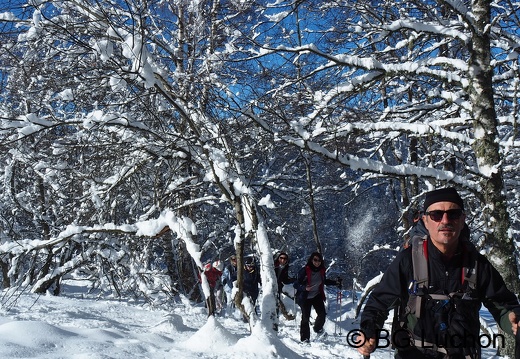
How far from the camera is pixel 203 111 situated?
221 inches

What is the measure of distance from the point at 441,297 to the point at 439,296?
0.04ft

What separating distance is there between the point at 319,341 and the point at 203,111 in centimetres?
402

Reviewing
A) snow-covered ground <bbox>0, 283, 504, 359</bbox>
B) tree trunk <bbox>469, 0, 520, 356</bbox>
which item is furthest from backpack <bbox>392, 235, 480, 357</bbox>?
tree trunk <bbox>469, 0, 520, 356</bbox>

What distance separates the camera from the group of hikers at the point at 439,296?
2.65 m

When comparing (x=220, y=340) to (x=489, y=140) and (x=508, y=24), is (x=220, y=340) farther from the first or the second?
(x=508, y=24)

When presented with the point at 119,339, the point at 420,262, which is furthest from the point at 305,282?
the point at 420,262

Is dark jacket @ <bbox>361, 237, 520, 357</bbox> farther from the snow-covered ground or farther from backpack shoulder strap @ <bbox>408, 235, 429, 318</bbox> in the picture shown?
the snow-covered ground

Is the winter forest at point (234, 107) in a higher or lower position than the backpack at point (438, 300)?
higher

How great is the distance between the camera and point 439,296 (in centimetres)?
266

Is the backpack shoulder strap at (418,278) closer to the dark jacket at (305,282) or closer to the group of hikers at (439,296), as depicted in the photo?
the group of hikers at (439,296)

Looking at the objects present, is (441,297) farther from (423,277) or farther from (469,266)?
(469,266)

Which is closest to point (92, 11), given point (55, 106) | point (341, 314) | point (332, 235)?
point (55, 106)

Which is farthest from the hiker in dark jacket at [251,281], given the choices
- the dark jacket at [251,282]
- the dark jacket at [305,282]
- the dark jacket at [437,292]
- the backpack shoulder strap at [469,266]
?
the backpack shoulder strap at [469,266]

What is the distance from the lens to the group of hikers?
2648 millimetres
